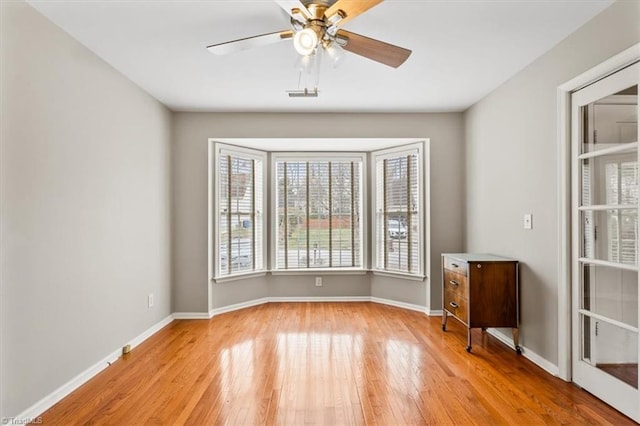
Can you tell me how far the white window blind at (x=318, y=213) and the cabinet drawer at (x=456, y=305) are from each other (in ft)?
5.06

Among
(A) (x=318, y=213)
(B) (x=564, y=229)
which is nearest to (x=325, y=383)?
(B) (x=564, y=229)

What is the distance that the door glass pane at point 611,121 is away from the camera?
2.11m

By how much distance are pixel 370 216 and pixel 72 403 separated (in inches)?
147

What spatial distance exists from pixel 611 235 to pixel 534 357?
1237mm

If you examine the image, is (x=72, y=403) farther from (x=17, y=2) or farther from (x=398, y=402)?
(x=17, y=2)

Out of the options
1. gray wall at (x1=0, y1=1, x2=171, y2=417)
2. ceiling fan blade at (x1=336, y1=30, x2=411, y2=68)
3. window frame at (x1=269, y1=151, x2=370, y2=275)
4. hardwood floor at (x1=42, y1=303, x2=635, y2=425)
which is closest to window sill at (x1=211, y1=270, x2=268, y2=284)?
window frame at (x1=269, y1=151, x2=370, y2=275)

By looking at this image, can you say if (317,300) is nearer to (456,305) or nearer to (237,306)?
(237,306)

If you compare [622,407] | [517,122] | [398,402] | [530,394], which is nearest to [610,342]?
[622,407]

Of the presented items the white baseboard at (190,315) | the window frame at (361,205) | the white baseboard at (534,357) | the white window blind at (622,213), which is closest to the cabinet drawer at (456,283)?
the white baseboard at (534,357)

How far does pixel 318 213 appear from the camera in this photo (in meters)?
5.01

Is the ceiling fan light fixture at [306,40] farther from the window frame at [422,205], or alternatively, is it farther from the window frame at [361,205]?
the window frame at [361,205]

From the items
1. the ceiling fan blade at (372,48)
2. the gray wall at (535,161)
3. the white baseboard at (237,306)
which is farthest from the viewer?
the white baseboard at (237,306)

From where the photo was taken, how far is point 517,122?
3.19 metres

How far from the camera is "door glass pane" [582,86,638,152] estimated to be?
6.92 ft
